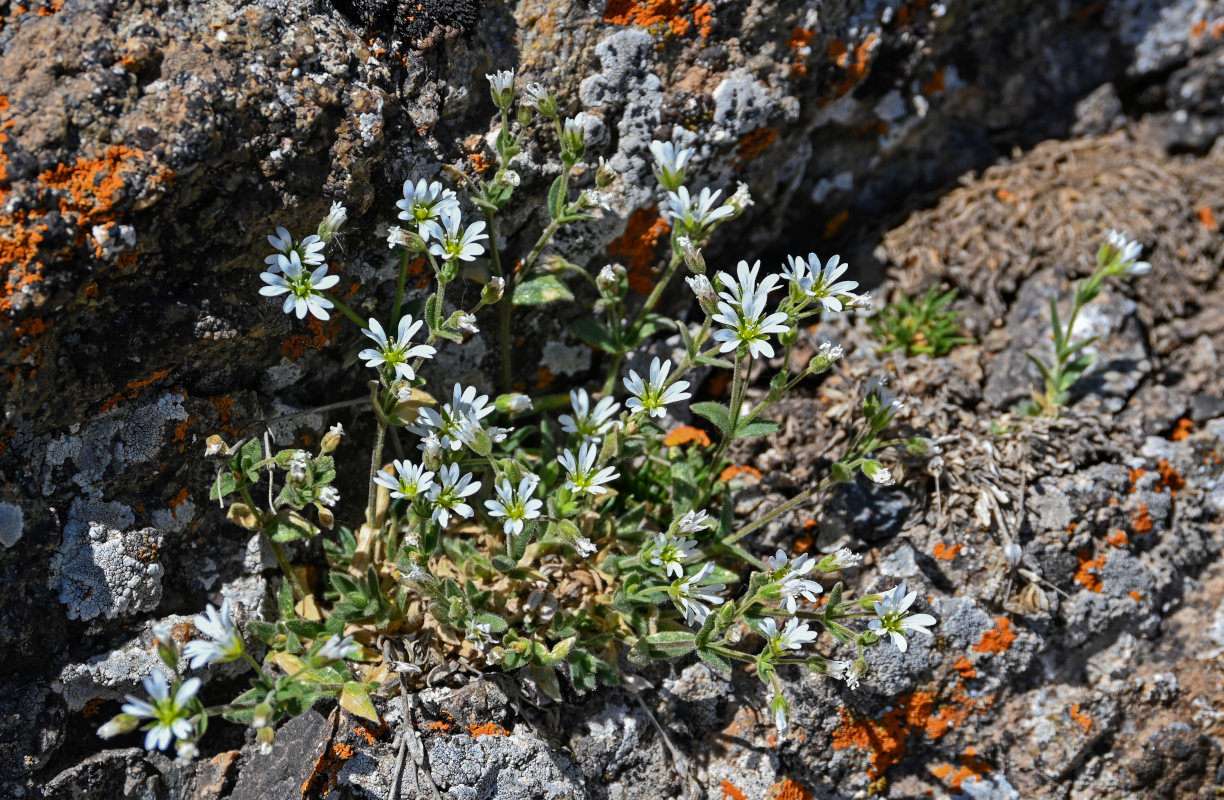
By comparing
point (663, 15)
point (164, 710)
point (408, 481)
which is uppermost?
point (663, 15)

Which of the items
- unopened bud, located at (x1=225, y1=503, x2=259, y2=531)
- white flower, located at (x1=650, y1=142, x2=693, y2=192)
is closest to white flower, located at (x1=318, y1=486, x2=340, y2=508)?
unopened bud, located at (x1=225, y1=503, x2=259, y2=531)

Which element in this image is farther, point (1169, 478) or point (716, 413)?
point (1169, 478)

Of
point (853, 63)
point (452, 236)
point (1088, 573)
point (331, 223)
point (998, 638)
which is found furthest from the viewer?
point (853, 63)

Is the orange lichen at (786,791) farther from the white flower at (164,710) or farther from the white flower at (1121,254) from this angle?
the white flower at (1121,254)

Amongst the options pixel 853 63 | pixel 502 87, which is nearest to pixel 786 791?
pixel 502 87

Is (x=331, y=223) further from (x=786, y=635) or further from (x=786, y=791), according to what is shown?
(x=786, y=791)

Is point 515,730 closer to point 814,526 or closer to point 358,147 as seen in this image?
point 814,526

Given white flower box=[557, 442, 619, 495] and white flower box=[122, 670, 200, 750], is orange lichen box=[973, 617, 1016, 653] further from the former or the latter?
white flower box=[122, 670, 200, 750]
